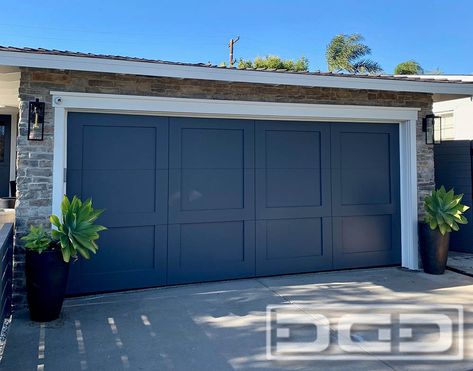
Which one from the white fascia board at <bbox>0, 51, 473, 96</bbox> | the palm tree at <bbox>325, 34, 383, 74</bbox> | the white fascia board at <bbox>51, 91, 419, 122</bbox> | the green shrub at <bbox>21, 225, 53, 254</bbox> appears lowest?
the green shrub at <bbox>21, 225, 53, 254</bbox>

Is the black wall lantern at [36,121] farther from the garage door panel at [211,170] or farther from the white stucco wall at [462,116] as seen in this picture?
the white stucco wall at [462,116]

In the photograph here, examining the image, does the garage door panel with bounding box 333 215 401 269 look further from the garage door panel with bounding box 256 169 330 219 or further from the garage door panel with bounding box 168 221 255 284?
the garage door panel with bounding box 168 221 255 284

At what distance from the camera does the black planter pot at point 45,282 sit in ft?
13.2

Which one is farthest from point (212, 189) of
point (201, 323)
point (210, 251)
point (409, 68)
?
point (409, 68)

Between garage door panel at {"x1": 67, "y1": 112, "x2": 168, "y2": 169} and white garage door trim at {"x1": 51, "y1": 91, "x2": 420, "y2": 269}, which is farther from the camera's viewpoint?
garage door panel at {"x1": 67, "y1": 112, "x2": 168, "y2": 169}

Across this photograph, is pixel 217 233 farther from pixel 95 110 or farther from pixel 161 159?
pixel 95 110

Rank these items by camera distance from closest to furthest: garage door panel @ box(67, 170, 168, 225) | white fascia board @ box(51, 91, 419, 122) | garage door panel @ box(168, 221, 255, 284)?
white fascia board @ box(51, 91, 419, 122) → garage door panel @ box(67, 170, 168, 225) → garage door panel @ box(168, 221, 255, 284)

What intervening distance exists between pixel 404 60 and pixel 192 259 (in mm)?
25034

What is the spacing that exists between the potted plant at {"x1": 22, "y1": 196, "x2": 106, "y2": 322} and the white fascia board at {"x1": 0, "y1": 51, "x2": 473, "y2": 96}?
1560 mm

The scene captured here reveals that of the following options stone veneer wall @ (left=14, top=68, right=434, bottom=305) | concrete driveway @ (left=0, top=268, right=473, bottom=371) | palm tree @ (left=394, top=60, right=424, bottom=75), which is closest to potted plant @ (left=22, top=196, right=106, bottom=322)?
concrete driveway @ (left=0, top=268, right=473, bottom=371)

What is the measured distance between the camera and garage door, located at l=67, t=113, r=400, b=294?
16.7ft

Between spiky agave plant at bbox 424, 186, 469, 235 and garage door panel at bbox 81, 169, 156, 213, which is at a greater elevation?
garage door panel at bbox 81, 169, 156, 213

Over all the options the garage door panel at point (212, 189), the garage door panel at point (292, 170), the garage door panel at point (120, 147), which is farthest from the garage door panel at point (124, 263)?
the garage door panel at point (292, 170)

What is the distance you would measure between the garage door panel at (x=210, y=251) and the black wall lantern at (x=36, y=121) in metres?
1.97
